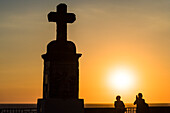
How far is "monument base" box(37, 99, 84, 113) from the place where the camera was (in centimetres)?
1077

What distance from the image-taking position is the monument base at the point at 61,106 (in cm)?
1077

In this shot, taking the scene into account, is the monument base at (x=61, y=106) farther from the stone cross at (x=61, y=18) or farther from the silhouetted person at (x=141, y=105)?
the silhouetted person at (x=141, y=105)

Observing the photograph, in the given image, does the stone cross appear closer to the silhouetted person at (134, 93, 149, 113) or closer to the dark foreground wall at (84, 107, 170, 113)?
the silhouetted person at (134, 93, 149, 113)

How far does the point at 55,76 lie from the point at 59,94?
29.3 inches

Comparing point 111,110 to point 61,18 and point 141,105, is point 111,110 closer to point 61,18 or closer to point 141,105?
point 141,105

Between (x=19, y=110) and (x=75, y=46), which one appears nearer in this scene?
(x=75, y=46)

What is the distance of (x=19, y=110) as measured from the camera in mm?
18281

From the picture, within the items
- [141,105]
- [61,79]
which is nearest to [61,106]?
[61,79]

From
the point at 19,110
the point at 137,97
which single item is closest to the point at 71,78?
the point at 137,97

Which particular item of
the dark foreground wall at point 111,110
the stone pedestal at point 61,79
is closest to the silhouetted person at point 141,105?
the stone pedestal at point 61,79

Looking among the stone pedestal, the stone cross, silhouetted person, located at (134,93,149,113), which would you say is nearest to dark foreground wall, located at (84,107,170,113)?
silhouetted person, located at (134,93,149,113)

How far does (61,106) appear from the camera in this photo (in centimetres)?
1091

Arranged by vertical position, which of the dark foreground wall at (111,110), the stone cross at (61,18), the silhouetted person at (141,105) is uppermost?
the stone cross at (61,18)

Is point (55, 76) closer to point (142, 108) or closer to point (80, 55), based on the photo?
point (80, 55)
